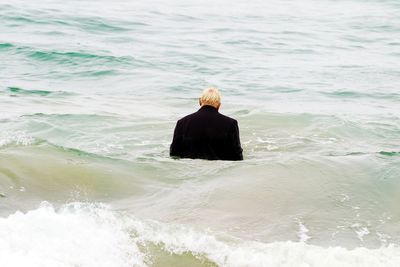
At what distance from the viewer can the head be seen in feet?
29.1

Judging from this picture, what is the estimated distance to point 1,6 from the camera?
29.1 meters

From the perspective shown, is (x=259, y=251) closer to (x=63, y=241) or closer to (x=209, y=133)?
(x=63, y=241)

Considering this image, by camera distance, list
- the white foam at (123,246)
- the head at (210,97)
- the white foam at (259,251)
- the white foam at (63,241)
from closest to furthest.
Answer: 1. the white foam at (63,241)
2. the white foam at (123,246)
3. the white foam at (259,251)
4. the head at (210,97)

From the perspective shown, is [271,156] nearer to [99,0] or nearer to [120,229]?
[120,229]

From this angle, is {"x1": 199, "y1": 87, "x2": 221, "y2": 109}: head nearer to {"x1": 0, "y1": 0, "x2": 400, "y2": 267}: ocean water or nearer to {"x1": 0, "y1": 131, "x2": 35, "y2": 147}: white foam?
{"x1": 0, "y1": 0, "x2": 400, "y2": 267}: ocean water

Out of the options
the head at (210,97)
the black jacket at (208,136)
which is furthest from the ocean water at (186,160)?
the head at (210,97)

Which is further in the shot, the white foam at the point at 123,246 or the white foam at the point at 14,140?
the white foam at the point at 14,140

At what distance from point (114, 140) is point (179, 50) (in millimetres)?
12100

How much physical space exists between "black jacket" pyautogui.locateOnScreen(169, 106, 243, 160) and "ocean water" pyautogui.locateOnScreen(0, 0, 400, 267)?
0.84 ft

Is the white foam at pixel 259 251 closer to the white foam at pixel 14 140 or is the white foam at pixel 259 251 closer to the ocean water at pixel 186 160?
the ocean water at pixel 186 160

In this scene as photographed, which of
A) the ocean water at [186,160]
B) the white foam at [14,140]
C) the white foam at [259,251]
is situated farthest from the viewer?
the white foam at [14,140]

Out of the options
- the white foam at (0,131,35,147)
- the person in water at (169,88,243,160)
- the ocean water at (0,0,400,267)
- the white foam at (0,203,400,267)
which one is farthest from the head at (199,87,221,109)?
the white foam at (0,203,400,267)

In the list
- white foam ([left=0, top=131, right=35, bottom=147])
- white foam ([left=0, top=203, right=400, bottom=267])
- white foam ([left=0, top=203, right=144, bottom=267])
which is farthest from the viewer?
white foam ([left=0, top=131, right=35, bottom=147])

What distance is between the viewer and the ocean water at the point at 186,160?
576 cm
